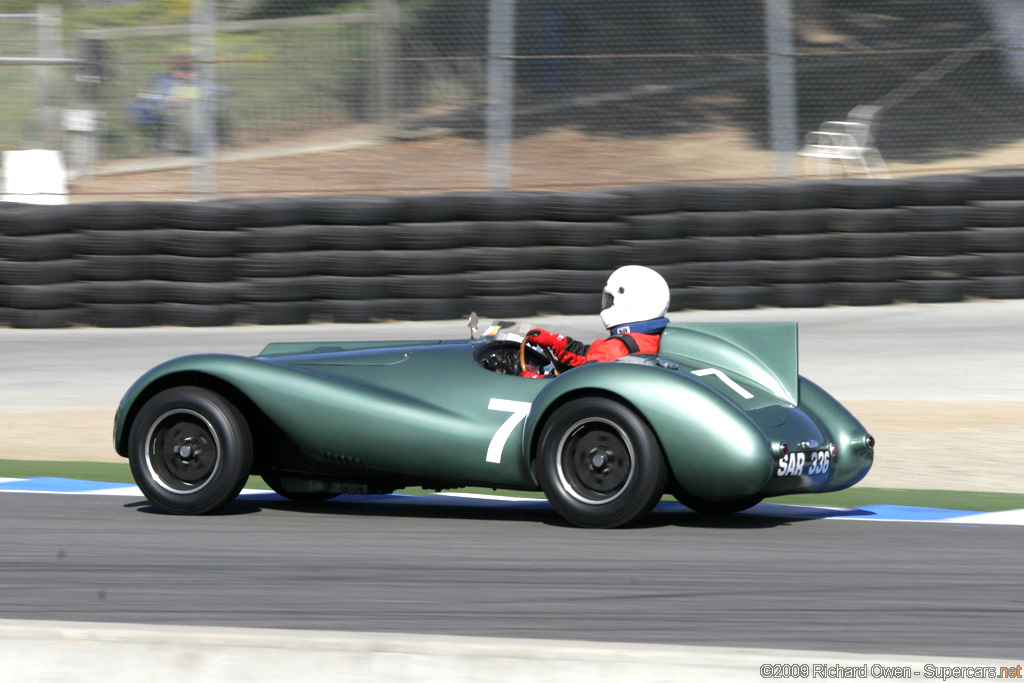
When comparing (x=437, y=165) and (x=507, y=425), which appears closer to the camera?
(x=507, y=425)

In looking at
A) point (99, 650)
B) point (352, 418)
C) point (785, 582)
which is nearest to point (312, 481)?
point (352, 418)

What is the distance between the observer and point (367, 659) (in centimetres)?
323

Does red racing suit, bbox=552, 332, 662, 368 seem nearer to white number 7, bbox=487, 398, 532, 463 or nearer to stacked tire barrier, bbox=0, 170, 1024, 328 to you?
white number 7, bbox=487, 398, 532, 463

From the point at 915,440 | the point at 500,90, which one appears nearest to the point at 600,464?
the point at 915,440

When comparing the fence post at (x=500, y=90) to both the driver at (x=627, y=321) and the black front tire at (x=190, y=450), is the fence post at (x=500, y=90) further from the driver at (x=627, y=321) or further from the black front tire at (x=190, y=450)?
the black front tire at (x=190, y=450)

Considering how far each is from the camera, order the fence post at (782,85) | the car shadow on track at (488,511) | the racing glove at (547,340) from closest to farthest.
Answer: the racing glove at (547,340)
the car shadow on track at (488,511)
the fence post at (782,85)

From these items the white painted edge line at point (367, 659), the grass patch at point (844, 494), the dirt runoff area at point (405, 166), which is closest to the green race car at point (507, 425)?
the grass patch at point (844, 494)

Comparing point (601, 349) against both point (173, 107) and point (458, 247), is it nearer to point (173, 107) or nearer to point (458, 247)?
point (458, 247)

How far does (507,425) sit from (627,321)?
711mm

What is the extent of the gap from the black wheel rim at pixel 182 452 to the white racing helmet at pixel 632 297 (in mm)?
1626

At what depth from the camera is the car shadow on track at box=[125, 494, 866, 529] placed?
590cm

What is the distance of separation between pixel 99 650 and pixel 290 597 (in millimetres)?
1128

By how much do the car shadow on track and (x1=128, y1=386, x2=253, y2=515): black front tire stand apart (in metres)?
0.22

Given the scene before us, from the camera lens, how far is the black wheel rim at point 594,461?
17.5 feet
